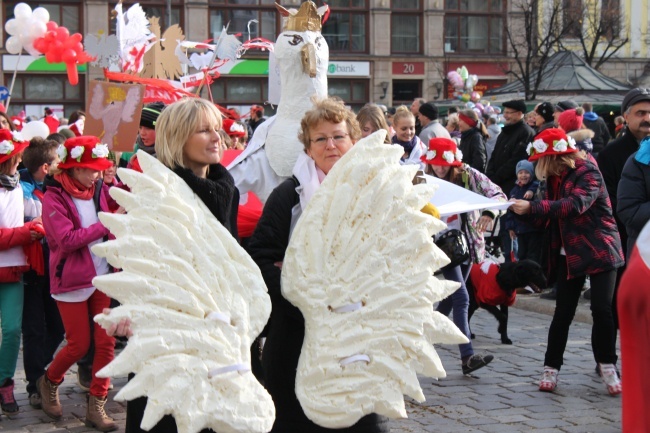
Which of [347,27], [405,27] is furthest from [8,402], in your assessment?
[405,27]

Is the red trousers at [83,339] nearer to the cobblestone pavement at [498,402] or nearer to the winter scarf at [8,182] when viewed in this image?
the cobblestone pavement at [498,402]

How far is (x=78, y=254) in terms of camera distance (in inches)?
266

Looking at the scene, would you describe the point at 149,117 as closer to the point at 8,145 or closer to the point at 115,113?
the point at 115,113

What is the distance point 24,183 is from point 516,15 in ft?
112

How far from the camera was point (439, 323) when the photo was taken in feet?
13.4

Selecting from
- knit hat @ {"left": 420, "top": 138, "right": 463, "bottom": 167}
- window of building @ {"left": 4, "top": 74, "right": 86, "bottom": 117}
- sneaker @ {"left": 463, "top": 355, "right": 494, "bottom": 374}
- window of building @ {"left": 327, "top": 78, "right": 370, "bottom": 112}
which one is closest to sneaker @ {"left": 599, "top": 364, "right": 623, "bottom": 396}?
sneaker @ {"left": 463, "top": 355, "right": 494, "bottom": 374}

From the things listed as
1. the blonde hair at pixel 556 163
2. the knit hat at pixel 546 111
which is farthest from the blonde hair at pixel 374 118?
the knit hat at pixel 546 111

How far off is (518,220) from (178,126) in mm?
7761

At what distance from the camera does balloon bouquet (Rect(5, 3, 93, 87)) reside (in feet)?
40.0

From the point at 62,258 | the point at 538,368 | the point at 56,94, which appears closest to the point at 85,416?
the point at 62,258

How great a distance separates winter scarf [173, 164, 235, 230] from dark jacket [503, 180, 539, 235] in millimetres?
7639

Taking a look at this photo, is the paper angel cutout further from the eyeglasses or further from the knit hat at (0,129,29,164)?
the eyeglasses

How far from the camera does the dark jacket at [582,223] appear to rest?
7.46m

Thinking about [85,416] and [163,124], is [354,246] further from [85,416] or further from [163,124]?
[85,416]
